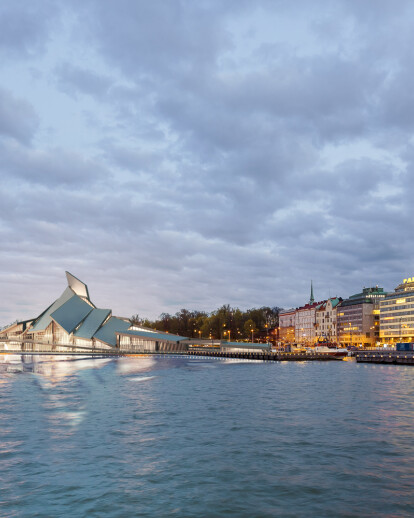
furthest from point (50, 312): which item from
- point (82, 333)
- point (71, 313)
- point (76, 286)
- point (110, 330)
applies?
point (110, 330)

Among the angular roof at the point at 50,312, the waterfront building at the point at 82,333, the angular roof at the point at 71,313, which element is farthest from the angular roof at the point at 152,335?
the angular roof at the point at 50,312

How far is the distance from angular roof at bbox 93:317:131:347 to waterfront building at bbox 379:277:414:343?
94.5 meters

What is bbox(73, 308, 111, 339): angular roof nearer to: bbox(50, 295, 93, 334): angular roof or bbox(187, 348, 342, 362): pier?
bbox(50, 295, 93, 334): angular roof

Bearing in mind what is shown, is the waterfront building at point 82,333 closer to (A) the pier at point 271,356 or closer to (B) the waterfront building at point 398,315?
(A) the pier at point 271,356

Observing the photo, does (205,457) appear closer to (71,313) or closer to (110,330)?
(110,330)

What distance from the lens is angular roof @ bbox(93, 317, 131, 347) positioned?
149925mm

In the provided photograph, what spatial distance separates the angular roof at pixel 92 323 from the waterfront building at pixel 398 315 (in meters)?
100

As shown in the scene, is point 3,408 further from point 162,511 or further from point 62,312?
point 62,312

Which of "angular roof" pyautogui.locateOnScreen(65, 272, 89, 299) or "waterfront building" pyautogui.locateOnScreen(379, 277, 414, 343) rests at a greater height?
"angular roof" pyautogui.locateOnScreen(65, 272, 89, 299)

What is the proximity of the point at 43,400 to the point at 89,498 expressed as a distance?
25323 mm

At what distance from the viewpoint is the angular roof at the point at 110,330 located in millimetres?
149925

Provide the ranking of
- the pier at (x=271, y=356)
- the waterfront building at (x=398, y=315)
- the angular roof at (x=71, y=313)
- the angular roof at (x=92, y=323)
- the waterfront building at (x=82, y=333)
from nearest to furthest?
1. the pier at (x=271, y=356)
2. the waterfront building at (x=82, y=333)
3. the angular roof at (x=92, y=323)
4. the angular roof at (x=71, y=313)
5. the waterfront building at (x=398, y=315)

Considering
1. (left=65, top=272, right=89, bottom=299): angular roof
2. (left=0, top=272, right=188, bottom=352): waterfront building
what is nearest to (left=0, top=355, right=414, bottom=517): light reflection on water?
(left=0, top=272, right=188, bottom=352): waterfront building

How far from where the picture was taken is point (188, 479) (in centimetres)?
1781
